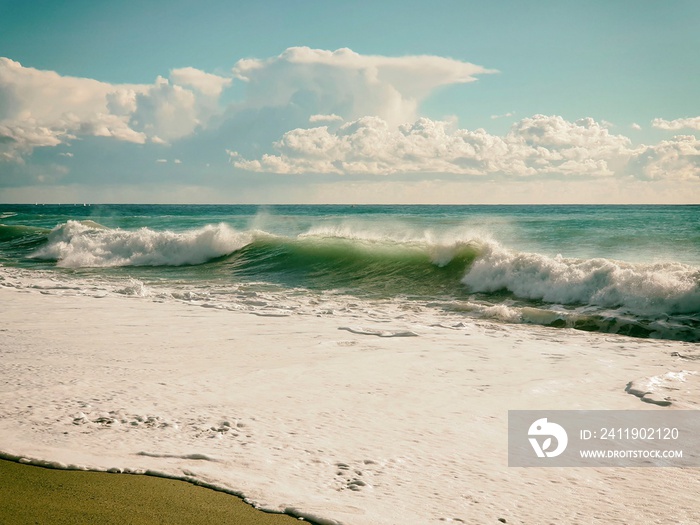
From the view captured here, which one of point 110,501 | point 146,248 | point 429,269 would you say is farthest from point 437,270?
point 110,501

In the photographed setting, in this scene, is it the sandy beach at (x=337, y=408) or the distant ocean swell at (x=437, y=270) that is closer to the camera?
the sandy beach at (x=337, y=408)

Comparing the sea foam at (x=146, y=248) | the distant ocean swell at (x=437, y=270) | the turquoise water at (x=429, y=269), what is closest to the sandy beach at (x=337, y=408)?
the distant ocean swell at (x=437, y=270)

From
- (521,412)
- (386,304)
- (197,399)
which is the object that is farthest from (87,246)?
(521,412)

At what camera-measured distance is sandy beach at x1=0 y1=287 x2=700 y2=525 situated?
339 cm

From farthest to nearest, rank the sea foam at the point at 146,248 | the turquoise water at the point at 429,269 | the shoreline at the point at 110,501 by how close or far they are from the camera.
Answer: the sea foam at the point at 146,248, the turquoise water at the point at 429,269, the shoreline at the point at 110,501

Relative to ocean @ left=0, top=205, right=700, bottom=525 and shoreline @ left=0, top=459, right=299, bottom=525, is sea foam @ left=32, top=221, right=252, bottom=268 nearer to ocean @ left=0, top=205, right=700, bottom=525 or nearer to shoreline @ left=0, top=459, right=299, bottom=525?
ocean @ left=0, top=205, right=700, bottom=525

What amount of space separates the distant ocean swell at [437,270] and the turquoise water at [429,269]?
33 mm

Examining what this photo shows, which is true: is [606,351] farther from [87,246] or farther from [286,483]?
[87,246]

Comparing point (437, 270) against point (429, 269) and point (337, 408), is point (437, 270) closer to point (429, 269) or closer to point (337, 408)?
point (429, 269)
